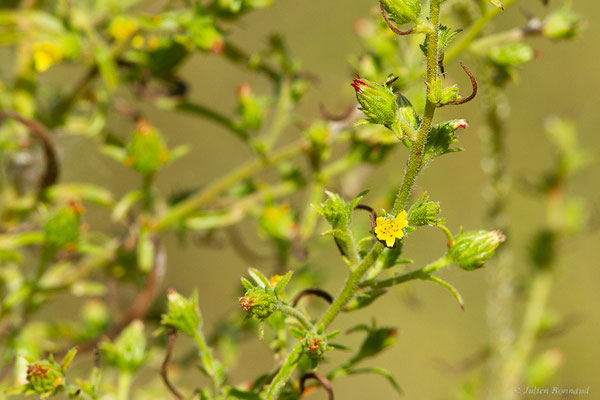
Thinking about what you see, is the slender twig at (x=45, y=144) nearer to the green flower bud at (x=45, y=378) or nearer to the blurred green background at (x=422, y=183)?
the green flower bud at (x=45, y=378)

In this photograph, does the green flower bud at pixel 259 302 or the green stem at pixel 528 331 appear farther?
the green stem at pixel 528 331

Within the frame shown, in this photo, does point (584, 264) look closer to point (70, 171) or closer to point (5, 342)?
point (70, 171)

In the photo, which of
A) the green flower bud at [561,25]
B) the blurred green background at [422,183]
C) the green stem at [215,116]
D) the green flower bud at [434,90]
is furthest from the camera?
the blurred green background at [422,183]

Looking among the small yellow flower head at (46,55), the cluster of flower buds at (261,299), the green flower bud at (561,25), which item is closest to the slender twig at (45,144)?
the small yellow flower head at (46,55)

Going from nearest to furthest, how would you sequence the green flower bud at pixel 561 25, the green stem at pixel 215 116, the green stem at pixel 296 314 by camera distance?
1. the green stem at pixel 296 314
2. the green flower bud at pixel 561 25
3. the green stem at pixel 215 116

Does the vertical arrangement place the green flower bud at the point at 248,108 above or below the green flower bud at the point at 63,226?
above

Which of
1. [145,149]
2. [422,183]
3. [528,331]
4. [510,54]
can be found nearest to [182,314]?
[145,149]

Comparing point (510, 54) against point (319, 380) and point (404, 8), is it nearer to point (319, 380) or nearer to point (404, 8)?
point (404, 8)
